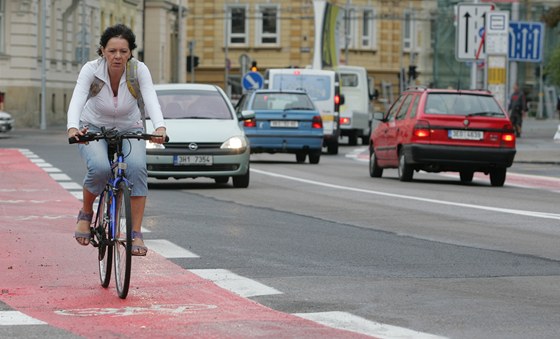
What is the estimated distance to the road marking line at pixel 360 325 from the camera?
27.3ft

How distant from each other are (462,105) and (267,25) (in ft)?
254

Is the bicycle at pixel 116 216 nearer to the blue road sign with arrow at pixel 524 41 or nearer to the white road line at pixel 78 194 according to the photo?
the white road line at pixel 78 194

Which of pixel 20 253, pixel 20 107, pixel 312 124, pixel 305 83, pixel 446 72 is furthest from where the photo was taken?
pixel 446 72

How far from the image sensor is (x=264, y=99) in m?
35.0

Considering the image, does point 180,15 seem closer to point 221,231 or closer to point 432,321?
point 221,231

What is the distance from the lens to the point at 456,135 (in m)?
25.1

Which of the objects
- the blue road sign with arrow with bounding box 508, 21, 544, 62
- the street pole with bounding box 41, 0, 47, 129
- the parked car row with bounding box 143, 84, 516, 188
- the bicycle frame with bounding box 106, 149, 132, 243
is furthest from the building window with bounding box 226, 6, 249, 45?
the bicycle frame with bounding box 106, 149, 132, 243

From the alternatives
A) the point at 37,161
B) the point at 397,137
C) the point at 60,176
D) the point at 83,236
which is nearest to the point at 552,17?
the point at 37,161

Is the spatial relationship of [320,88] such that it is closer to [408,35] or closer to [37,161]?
[37,161]

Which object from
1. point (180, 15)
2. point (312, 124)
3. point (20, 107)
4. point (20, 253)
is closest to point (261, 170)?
point (312, 124)

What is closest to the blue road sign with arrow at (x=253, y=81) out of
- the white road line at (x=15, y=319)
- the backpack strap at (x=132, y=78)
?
the backpack strap at (x=132, y=78)

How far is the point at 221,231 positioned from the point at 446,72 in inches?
3496

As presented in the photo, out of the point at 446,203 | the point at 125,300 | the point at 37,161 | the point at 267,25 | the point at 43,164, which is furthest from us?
the point at 267,25

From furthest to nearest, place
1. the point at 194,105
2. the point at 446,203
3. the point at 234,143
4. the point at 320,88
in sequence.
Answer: the point at 320,88, the point at 194,105, the point at 234,143, the point at 446,203
